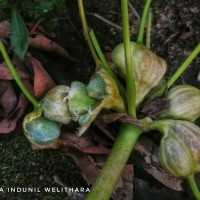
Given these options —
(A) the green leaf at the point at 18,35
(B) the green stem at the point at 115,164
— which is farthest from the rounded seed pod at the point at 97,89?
(A) the green leaf at the point at 18,35

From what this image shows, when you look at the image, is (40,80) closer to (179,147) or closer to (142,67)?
(142,67)

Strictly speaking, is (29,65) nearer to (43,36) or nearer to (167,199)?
(43,36)

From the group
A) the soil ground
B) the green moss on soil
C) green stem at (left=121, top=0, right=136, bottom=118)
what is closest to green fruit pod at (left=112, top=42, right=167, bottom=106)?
green stem at (left=121, top=0, right=136, bottom=118)

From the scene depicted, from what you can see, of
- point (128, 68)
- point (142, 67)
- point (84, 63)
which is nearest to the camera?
point (128, 68)

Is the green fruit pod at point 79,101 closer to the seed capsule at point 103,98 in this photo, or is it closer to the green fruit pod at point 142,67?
the seed capsule at point 103,98

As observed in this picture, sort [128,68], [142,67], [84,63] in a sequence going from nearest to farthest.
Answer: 1. [128,68]
2. [142,67]
3. [84,63]

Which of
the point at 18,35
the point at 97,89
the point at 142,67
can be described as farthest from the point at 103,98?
the point at 18,35

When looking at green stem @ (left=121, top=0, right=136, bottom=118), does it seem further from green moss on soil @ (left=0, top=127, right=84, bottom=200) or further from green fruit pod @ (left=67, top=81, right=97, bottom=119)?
green moss on soil @ (left=0, top=127, right=84, bottom=200)
